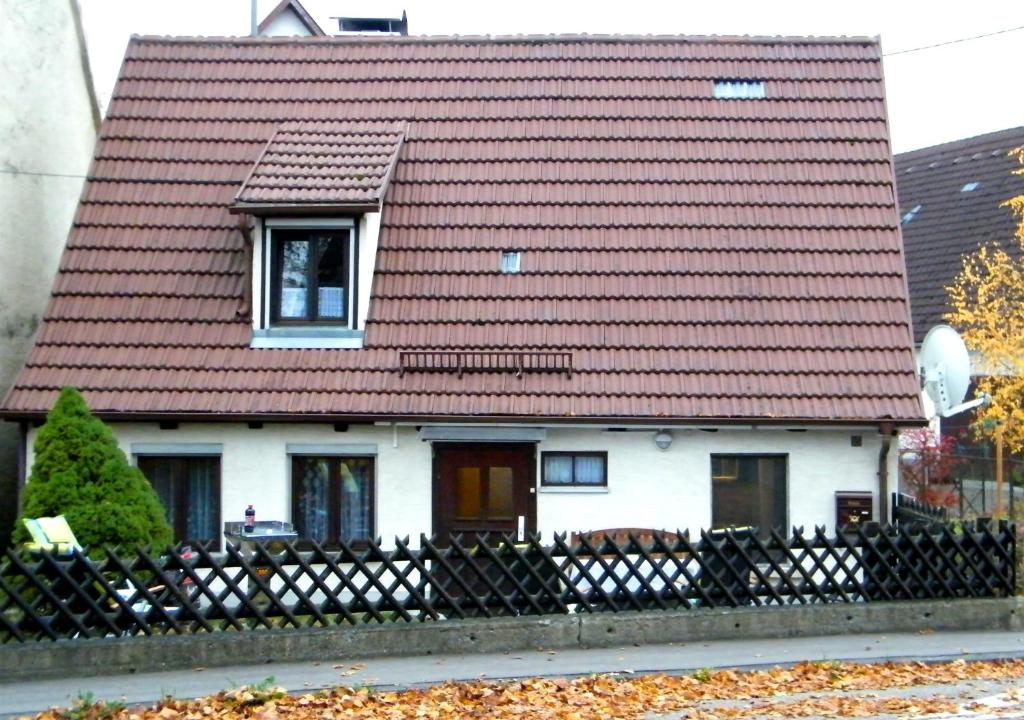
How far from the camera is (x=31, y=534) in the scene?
41.6ft

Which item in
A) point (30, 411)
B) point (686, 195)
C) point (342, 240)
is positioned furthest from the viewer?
point (686, 195)

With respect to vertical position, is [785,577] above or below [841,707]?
above

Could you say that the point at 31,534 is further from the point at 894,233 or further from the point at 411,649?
the point at 894,233

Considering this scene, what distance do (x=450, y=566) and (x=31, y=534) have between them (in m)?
4.57

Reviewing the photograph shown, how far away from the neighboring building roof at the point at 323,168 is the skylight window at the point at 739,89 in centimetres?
461

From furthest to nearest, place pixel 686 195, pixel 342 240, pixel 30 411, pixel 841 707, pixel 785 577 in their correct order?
pixel 686 195 → pixel 342 240 → pixel 30 411 → pixel 785 577 → pixel 841 707

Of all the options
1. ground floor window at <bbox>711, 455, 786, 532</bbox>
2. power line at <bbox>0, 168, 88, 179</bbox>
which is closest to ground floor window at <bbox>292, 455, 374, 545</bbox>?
ground floor window at <bbox>711, 455, 786, 532</bbox>

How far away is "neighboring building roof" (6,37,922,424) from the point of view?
14.9 m

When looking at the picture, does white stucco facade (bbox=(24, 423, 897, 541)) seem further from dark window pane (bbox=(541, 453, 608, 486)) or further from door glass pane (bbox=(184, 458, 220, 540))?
door glass pane (bbox=(184, 458, 220, 540))

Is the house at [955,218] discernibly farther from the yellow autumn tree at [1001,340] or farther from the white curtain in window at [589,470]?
the white curtain in window at [589,470]

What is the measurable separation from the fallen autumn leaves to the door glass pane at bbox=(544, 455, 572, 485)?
5.29 metres

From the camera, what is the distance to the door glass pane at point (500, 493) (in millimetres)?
15031

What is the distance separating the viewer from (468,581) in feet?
37.0

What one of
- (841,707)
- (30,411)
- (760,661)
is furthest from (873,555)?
(30,411)
